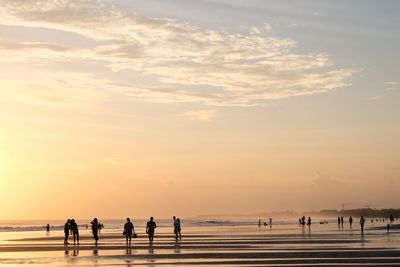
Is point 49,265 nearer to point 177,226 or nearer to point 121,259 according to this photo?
point 121,259

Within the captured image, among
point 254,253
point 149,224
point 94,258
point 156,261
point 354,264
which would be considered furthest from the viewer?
point 149,224

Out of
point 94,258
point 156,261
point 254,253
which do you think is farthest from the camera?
point 254,253

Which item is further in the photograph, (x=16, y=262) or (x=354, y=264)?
(x=16, y=262)

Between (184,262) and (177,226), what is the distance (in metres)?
26.3

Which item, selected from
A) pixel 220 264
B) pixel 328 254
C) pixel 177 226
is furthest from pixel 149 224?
pixel 220 264

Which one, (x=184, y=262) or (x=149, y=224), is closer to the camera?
(x=184, y=262)

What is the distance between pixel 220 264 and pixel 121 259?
654 centimetres

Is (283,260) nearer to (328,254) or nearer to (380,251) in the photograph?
(328,254)

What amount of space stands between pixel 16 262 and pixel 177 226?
81.8 feet

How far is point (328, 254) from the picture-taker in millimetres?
39531

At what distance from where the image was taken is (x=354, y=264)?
1293 inches

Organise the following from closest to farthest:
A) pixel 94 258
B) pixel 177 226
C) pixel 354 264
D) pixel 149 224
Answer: pixel 354 264 < pixel 94 258 < pixel 149 224 < pixel 177 226

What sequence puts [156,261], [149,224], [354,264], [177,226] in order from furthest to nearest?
[177,226] → [149,224] → [156,261] → [354,264]

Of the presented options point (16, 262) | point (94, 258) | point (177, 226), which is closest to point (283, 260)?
point (94, 258)
